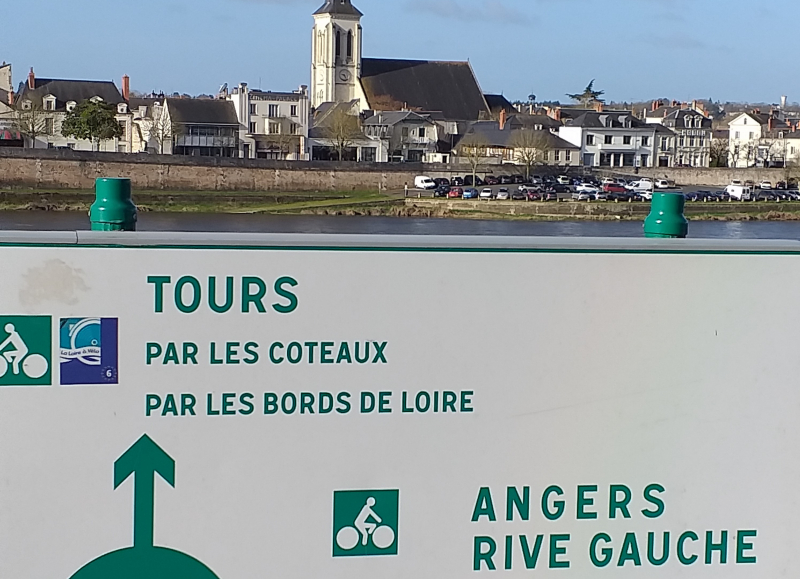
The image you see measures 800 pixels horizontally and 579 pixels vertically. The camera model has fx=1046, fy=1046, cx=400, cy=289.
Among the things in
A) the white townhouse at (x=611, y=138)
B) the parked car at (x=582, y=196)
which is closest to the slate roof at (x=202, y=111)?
the white townhouse at (x=611, y=138)

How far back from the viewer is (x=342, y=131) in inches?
1491

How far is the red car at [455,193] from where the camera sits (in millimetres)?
29361

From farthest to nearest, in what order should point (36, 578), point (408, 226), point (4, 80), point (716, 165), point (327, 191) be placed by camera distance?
point (716, 165) → point (4, 80) → point (327, 191) → point (408, 226) → point (36, 578)

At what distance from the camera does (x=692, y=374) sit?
1.54 meters

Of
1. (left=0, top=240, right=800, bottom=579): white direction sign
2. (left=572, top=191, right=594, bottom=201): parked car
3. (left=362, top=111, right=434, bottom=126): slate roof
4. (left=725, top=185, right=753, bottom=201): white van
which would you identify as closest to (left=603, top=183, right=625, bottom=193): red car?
(left=572, top=191, right=594, bottom=201): parked car

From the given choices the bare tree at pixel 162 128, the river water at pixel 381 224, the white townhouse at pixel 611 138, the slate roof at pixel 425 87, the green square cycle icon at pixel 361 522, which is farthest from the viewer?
the slate roof at pixel 425 87

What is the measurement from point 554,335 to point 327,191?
3257 centimetres

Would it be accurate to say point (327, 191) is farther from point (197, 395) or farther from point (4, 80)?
point (197, 395)

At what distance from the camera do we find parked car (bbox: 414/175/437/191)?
32.3 meters

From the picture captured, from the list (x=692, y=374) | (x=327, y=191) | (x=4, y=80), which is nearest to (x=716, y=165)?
(x=327, y=191)

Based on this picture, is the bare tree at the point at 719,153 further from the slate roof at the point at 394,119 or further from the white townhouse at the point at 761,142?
the slate roof at the point at 394,119

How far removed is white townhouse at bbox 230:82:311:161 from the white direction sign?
1447 inches

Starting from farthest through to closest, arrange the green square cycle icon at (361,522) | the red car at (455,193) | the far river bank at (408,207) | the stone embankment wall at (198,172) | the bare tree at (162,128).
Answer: the bare tree at (162,128)
the stone embankment wall at (198,172)
the red car at (455,193)
the far river bank at (408,207)
the green square cycle icon at (361,522)

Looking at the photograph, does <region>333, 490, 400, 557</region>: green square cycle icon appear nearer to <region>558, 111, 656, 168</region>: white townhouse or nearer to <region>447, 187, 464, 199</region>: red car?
<region>447, 187, 464, 199</region>: red car
